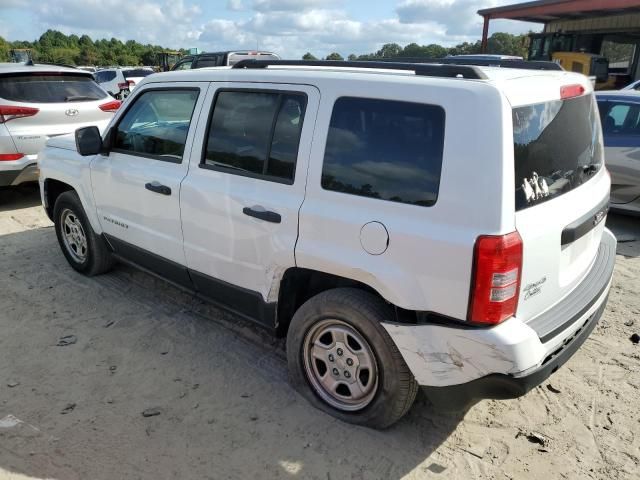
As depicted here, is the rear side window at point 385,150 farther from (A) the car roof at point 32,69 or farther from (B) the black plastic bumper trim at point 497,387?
(A) the car roof at point 32,69

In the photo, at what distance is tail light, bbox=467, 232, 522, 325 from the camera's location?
2.14 m

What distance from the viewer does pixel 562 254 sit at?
251 cm

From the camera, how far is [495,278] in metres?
2.18

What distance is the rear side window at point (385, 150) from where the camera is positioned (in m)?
2.30

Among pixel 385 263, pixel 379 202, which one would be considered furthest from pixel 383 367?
pixel 379 202

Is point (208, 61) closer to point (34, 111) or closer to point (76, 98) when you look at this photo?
point (76, 98)

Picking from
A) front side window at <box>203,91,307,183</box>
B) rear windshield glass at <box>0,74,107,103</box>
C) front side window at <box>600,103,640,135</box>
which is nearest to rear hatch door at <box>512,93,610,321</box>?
front side window at <box>203,91,307,183</box>

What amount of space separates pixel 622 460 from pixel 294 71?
2640 mm

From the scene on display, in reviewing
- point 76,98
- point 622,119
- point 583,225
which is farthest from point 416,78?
point 76,98

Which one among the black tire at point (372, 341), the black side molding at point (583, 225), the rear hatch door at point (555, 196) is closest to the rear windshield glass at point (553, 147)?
the rear hatch door at point (555, 196)

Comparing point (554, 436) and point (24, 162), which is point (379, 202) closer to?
point (554, 436)

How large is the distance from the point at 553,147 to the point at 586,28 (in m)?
23.0

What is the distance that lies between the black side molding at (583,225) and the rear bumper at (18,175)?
6.14 m

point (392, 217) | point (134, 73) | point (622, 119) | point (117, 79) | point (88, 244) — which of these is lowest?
point (88, 244)
